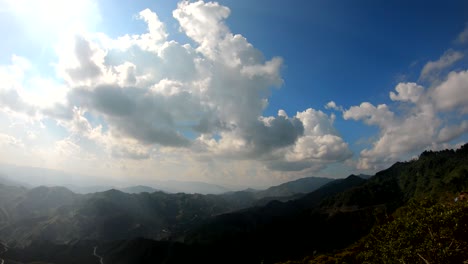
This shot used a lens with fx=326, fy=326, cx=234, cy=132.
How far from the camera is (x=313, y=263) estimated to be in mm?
140125

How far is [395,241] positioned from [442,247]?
7.61m

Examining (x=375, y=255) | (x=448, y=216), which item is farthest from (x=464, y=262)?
(x=375, y=255)

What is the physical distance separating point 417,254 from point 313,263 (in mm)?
99112

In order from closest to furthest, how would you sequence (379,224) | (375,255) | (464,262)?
1. (464,262)
2. (375,255)
3. (379,224)

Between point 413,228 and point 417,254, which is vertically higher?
point 413,228

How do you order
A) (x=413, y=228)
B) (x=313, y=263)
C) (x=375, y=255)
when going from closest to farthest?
(x=413, y=228), (x=375, y=255), (x=313, y=263)

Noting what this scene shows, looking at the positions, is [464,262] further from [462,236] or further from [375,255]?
[375,255]

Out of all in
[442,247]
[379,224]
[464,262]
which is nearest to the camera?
[464,262]

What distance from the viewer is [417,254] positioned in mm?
48906

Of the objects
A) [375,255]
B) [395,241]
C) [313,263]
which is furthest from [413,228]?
[313,263]

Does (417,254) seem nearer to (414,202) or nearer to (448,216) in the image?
(448,216)

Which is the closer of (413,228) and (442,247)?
(442,247)

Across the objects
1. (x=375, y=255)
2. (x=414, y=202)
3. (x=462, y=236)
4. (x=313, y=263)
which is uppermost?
(x=414, y=202)

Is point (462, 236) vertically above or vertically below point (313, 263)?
above
